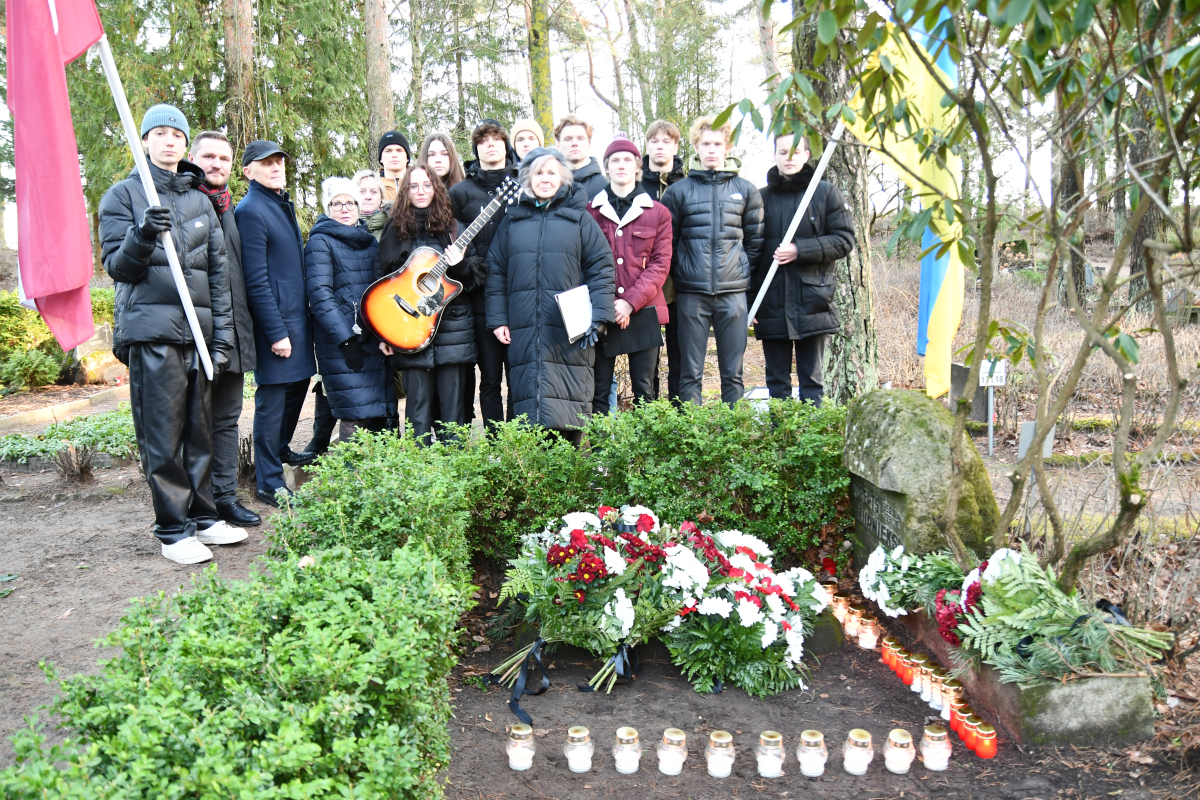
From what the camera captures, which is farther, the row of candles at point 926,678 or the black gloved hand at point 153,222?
the black gloved hand at point 153,222

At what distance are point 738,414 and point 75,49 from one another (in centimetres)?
357

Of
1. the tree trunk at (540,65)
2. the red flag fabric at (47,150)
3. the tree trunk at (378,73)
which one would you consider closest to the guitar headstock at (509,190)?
the red flag fabric at (47,150)

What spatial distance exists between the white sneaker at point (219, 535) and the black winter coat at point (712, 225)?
3.13 m

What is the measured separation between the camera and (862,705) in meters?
3.24

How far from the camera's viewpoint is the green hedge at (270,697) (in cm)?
154

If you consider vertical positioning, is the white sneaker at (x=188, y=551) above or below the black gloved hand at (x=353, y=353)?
below

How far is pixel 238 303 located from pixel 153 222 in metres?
0.92

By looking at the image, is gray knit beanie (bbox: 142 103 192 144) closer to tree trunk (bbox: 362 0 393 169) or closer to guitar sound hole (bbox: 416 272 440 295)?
guitar sound hole (bbox: 416 272 440 295)

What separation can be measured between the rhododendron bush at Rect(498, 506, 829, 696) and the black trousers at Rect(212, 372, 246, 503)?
2476 millimetres

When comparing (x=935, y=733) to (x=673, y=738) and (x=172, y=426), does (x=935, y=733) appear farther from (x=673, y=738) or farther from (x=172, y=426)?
(x=172, y=426)

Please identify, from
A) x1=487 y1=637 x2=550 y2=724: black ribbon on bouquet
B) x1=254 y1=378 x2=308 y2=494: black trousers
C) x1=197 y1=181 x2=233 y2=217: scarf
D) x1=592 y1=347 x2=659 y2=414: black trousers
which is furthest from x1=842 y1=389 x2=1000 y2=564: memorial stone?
x1=197 y1=181 x2=233 y2=217: scarf

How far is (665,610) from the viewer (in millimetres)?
3346

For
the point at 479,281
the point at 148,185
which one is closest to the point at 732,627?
the point at 479,281

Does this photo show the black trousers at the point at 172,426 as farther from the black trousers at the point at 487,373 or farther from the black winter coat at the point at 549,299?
the black winter coat at the point at 549,299
